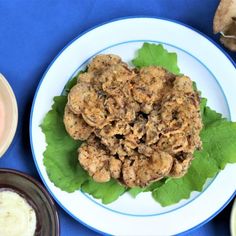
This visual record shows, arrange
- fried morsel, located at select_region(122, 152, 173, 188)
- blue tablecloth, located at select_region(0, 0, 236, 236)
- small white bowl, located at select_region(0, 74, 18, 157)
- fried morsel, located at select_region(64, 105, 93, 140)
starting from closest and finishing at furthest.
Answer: fried morsel, located at select_region(122, 152, 173, 188) < fried morsel, located at select_region(64, 105, 93, 140) < small white bowl, located at select_region(0, 74, 18, 157) < blue tablecloth, located at select_region(0, 0, 236, 236)

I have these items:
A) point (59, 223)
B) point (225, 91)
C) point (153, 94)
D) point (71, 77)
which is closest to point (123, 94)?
point (153, 94)

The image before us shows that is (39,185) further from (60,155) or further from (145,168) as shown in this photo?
(145,168)

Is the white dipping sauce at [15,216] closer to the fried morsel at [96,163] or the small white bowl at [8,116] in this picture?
the small white bowl at [8,116]

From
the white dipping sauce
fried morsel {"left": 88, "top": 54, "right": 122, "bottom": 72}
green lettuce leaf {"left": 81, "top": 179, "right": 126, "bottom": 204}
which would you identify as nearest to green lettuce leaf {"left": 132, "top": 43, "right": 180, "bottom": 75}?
fried morsel {"left": 88, "top": 54, "right": 122, "bottom": 72}

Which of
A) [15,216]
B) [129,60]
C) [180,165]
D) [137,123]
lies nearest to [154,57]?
[129,60]

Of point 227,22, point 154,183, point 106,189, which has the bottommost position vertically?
point 106,189

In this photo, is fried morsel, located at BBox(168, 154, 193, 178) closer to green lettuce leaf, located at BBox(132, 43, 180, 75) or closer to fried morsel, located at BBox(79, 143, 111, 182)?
fried morsel, located at BBox(79, 143, 111, 182)
